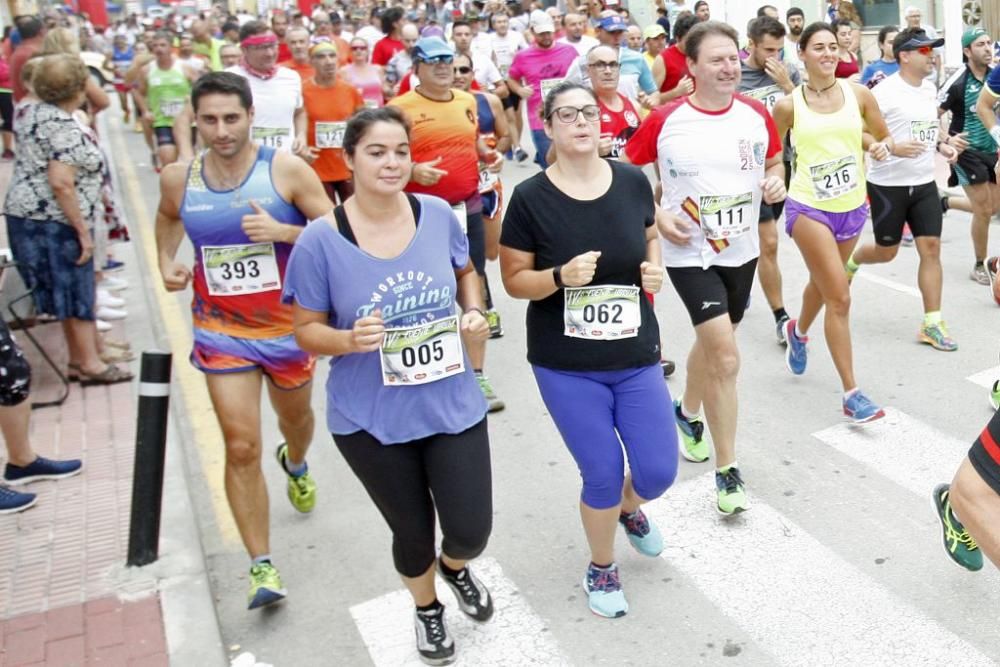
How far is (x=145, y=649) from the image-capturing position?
163 inches

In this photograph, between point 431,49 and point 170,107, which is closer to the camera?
point 431,49

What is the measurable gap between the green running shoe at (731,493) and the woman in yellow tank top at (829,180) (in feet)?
3.97

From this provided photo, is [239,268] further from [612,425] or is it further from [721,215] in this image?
[721,215]

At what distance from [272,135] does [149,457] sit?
4.10 meters

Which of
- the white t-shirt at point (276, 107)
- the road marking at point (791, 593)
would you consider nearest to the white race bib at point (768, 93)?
the white t-shirt at point (276, 107)

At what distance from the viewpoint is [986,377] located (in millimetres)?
6309

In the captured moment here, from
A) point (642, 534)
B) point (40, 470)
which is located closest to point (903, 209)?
point (642, 534)

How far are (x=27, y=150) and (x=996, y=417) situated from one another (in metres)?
5.63

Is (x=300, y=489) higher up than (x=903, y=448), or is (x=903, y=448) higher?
(x=300, y=489)

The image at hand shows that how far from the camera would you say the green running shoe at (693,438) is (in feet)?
17.9

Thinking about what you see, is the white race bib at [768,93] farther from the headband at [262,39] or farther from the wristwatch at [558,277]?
the wristwatch at [558,277]

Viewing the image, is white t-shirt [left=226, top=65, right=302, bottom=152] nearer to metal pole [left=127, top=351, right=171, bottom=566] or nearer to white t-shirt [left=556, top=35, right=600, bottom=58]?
metal pole [left=127, top=351, right=171, bottom=566]

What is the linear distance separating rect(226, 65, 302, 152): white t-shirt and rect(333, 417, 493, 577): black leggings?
491cm

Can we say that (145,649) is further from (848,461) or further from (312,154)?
(312,154)
